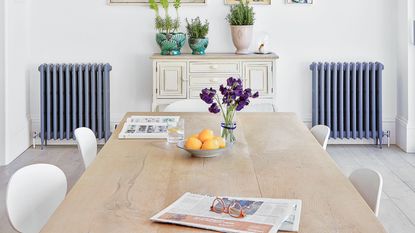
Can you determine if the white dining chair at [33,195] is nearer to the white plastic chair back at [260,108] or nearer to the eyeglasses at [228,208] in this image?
the eyeglasses at [228,208]

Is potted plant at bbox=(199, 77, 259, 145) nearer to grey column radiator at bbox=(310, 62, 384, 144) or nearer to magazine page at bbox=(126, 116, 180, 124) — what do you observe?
magazine page at bbox=(126, 116, 180, 124)

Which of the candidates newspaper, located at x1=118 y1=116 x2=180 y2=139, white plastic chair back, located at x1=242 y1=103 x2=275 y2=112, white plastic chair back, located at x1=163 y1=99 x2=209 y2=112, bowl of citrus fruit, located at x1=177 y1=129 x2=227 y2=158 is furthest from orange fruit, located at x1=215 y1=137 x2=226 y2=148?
white plastic chair back, located at x1=242 y1=103 x2=275 y2=112

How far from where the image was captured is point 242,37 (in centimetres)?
593

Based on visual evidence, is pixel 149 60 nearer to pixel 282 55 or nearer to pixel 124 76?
pixel 124 76

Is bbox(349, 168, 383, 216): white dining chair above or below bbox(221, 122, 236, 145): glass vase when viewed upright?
below

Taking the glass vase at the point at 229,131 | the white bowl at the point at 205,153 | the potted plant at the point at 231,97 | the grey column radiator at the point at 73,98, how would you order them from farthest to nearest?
1. the grey column radiator at the point at 73,98
2. the glass vase at the point at 229,131
3. the potted plant at the point at 231,97
4. the white bowl at the point at 205,153

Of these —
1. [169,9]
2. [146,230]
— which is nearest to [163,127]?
[146,230]

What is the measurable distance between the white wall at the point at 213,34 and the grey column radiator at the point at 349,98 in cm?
19

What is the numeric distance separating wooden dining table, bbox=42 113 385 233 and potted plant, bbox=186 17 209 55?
289 cm

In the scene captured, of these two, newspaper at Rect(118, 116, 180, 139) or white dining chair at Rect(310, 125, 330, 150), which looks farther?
white dining chair at Rect(310, 125, 330, 150)

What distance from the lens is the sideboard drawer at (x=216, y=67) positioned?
5820 millimetres

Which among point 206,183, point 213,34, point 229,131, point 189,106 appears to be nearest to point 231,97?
point 229,131

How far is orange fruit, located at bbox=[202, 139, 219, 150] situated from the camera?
2.62 m

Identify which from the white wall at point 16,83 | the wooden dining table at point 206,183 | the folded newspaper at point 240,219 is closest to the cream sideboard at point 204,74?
the white wall at point 16,83
